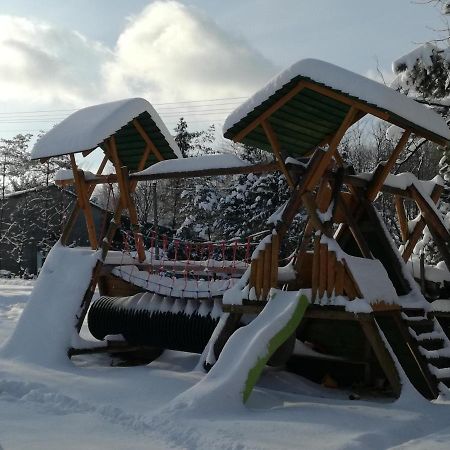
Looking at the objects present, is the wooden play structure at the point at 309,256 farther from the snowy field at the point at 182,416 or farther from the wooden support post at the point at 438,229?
the snowy field at the point at 182,416

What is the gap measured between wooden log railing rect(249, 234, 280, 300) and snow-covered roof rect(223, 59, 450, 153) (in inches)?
72.4

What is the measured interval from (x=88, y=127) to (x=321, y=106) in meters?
3.71

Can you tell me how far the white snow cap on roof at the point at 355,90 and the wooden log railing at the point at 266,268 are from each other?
1899 mm

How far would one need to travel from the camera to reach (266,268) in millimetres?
7363

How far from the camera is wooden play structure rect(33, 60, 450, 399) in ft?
22.9

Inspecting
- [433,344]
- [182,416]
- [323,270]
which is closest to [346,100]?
[323,270]

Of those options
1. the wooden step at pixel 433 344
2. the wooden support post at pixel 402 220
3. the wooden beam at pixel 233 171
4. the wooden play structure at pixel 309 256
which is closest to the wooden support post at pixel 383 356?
the wooden play structure at pixel 309 256

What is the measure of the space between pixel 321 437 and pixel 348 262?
2.51 metres

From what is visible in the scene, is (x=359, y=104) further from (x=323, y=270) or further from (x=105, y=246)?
(x=105, y=246)

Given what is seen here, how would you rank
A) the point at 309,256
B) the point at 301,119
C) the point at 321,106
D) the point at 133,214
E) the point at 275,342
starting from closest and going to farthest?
the point at 275,342 < the point at 321,106 < the point at 309,256 < the point at 301,119 < the point at 133,214

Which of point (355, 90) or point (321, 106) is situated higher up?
point (321, 106)

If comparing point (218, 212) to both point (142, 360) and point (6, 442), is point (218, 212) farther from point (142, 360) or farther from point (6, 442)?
point (6, 442)

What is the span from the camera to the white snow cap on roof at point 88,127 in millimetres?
9086

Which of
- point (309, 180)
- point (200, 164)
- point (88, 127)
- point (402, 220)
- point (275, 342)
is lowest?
point (275, 342)
